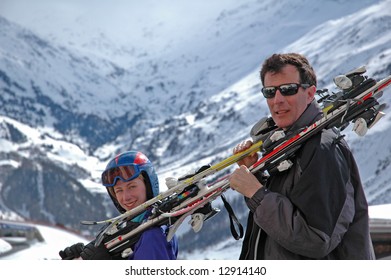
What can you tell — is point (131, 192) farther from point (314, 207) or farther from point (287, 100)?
point (314, 207)

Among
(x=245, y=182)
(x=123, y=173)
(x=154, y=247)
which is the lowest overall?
(x=154, y=247)

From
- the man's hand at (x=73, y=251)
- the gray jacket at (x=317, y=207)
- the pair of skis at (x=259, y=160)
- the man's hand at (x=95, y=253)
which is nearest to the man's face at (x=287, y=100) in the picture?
the pair of skis at (x=259, y=160)

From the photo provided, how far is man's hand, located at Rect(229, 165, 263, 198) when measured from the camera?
189 inches

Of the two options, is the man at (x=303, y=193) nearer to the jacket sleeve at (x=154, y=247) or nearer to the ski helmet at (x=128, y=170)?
the jacket sleeve at (x=154, y=247)

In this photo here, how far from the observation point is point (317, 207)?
4.55 meters

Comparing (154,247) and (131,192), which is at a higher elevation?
(131,192)

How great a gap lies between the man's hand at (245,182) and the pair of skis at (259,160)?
170mm

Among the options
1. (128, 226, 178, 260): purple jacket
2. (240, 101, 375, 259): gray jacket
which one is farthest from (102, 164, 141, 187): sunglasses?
(240, 101, 375, 259): gray jacket

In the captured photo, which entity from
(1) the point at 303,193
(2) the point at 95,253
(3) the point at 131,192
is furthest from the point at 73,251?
(1) the point at 303,193

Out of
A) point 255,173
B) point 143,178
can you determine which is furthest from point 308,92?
point 143,178

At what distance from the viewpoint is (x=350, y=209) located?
4676 mm

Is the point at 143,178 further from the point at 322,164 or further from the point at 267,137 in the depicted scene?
the point at 322,164

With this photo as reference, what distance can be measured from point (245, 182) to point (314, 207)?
51 cm

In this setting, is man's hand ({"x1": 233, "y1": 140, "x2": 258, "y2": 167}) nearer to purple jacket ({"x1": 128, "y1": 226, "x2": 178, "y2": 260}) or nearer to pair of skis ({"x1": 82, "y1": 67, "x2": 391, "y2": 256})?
pair of skis ({"x1": 82, "y1": 67, "x2": 391, "y2": 256})
